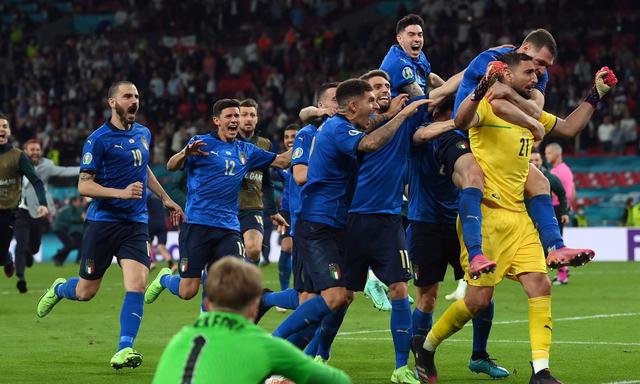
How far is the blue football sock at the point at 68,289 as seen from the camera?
11.6m

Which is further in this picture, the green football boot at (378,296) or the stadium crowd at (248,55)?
the stadium crowd at (248,55)

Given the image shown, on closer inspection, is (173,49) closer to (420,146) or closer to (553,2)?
(553,2)

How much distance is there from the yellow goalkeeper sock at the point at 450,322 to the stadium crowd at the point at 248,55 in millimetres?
20318

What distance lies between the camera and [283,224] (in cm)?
1272

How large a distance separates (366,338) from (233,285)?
7991 millimetres

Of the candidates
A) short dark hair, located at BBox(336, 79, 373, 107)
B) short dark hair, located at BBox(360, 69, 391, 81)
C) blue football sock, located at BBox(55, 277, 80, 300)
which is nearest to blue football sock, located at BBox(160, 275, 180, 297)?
blue football sock, located at BBox(55, 277, 80, 300)

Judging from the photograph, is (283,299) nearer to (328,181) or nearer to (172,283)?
(328,181)

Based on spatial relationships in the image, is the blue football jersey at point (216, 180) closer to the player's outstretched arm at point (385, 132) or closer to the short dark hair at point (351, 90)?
the short dark hair at point (351, 90)

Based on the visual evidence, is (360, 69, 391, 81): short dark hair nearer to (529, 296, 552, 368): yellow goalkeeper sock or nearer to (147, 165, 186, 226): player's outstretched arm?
(529, 296, 552, 368): yellow goalkeeper sock

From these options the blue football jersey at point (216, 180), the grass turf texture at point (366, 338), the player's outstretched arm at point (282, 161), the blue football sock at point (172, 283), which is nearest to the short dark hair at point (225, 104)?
the blue football jersey at point (216, 180)

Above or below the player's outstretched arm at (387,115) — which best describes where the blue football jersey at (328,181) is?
below

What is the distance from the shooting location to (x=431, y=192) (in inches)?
399

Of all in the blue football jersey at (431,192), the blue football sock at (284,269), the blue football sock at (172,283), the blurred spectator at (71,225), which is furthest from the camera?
the blurred spectator at (71,225)

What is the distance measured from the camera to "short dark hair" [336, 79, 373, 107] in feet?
30.3
